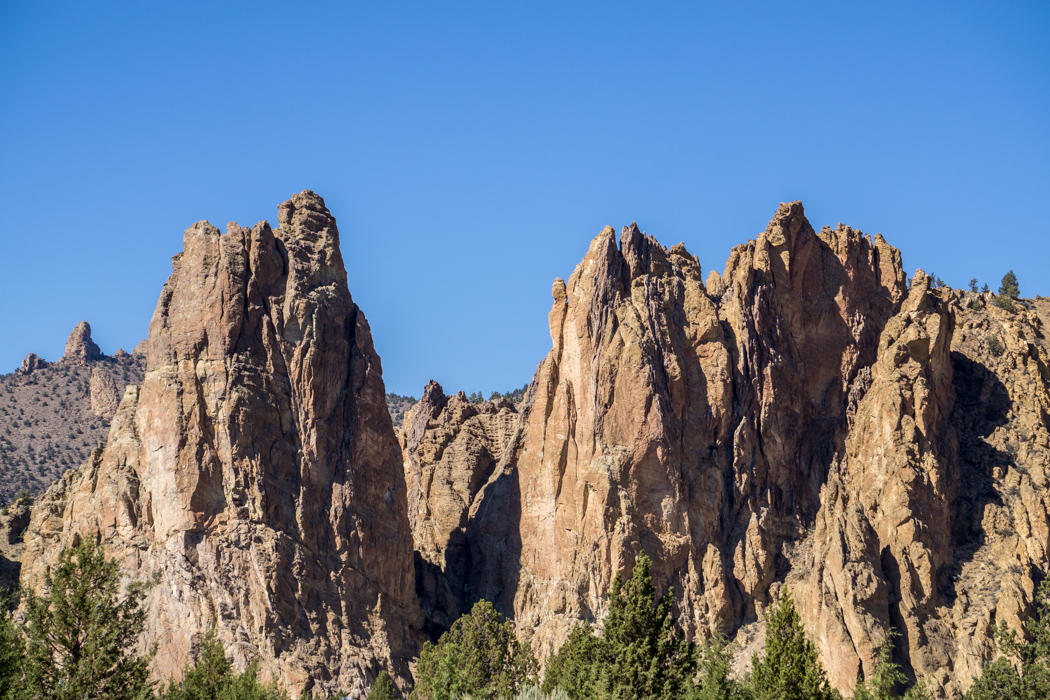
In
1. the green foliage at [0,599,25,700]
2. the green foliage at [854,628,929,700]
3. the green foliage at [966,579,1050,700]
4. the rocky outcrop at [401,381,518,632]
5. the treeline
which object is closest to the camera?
the green foliage at [0,599,25,700]

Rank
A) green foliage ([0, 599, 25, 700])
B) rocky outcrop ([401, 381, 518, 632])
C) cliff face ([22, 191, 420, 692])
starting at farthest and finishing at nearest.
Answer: rocky outcrop ([401, 381, 518, 632]) < cliff face ([22, 191, 420, 692]) < green foliage ([0, 599, 25, 700])

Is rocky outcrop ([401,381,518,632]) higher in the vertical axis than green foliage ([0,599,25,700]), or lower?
higher

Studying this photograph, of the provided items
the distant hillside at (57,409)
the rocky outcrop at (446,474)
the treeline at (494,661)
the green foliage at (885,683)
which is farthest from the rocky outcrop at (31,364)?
the green foliage at (885,683)

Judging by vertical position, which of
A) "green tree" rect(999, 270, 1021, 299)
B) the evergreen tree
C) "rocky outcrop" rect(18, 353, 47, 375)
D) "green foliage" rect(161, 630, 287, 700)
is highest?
"rocky outcrop" rect(18, 353, 47, 375)

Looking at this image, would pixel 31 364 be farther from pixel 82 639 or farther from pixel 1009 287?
pixel 82 639

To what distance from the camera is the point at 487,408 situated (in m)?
123

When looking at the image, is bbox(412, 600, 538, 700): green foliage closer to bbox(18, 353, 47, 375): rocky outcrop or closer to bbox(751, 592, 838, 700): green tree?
bbox(751, 592, 838, 700): green tree

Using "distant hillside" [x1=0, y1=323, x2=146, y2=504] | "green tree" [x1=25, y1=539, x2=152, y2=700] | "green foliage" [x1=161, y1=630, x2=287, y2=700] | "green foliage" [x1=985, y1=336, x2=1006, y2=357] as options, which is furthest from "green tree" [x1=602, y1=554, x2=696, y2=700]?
"distant hillside" [x1=0, y1=323, x2=146, y2=504]

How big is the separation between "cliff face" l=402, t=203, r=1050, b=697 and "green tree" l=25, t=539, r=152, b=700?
1953 inches

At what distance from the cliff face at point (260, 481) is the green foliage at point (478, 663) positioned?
9971 mm

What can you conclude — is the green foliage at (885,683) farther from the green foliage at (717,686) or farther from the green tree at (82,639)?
the green tree at (82,639)

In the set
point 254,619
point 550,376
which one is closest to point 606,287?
point 550,376

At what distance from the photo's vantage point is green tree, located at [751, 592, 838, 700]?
193 feet

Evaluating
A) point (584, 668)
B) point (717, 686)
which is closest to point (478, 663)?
point (584, 668)
